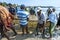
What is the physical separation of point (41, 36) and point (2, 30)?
208cm

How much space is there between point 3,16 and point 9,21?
2.11ft

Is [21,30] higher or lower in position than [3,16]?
lower

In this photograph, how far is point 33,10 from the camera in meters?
12.5

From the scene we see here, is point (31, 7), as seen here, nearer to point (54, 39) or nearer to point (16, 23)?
point (16, 23)

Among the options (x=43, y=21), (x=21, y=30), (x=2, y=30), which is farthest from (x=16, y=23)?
(x=2, y=30)

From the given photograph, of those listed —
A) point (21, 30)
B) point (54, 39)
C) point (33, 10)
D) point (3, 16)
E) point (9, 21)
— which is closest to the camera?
point (3, 16)

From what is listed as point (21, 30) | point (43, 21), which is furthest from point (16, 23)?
point (43, 21)

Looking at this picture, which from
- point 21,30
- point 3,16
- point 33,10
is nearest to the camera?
point 3,16

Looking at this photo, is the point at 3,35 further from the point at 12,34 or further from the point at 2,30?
the point at 12,34

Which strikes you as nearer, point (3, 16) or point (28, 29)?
point (3, 16)

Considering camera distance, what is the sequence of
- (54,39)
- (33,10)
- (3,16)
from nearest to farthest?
1. (3,16)
2. (54,39)
3. (33,10)

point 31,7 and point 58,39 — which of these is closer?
point 58,39

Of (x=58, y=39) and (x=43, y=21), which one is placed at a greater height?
(x=43, y=21)

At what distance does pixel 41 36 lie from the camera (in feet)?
35.4
